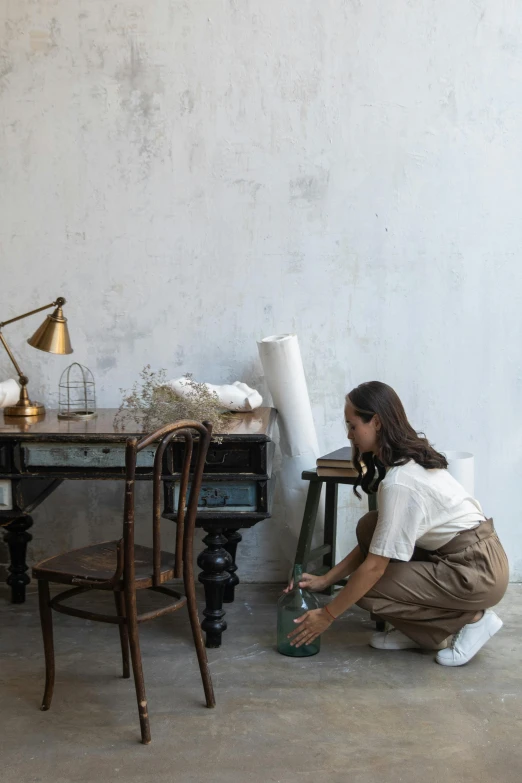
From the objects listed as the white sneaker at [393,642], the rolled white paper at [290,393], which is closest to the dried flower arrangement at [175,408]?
the rolled white paper at [290,393]

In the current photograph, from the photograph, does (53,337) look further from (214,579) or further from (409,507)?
(409,507)

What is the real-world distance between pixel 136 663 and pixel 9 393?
64.7 inches

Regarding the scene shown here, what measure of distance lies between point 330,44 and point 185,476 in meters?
2.34

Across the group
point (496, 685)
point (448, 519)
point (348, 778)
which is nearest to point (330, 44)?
point (448, 519)

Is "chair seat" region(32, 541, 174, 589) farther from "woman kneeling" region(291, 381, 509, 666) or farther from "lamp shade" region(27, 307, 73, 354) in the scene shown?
"lamp shade" region(27, 307, 73, 354)

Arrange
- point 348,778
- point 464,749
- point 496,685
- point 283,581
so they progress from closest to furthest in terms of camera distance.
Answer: point 348,778 → point 464,749 → point 496,685 → point 283,581

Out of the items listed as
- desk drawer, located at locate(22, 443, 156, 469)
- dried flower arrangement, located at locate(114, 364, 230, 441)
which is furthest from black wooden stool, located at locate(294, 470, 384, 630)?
desk drawer, located at locate(22, 443, 156, 469)

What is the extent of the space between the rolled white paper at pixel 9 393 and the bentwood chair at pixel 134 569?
3.50 feet

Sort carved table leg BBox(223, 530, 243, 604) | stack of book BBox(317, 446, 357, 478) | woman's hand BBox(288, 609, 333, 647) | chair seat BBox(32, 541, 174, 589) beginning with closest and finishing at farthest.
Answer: chair seat BBox(32, 541, 174, 589), woman's hand BBox(288, 609, 333, 647), stack of book BBox(317, 446, 357, 478), carved table leg BBox(223, 530, 243, 604)

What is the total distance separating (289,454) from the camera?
13.0ft

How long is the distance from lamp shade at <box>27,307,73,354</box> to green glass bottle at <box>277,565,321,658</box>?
1358 millimetres

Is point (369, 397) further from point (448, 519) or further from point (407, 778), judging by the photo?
point (407, 778)

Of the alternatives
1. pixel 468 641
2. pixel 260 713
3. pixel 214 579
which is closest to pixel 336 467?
pixel 214 579

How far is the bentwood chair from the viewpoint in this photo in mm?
2510
